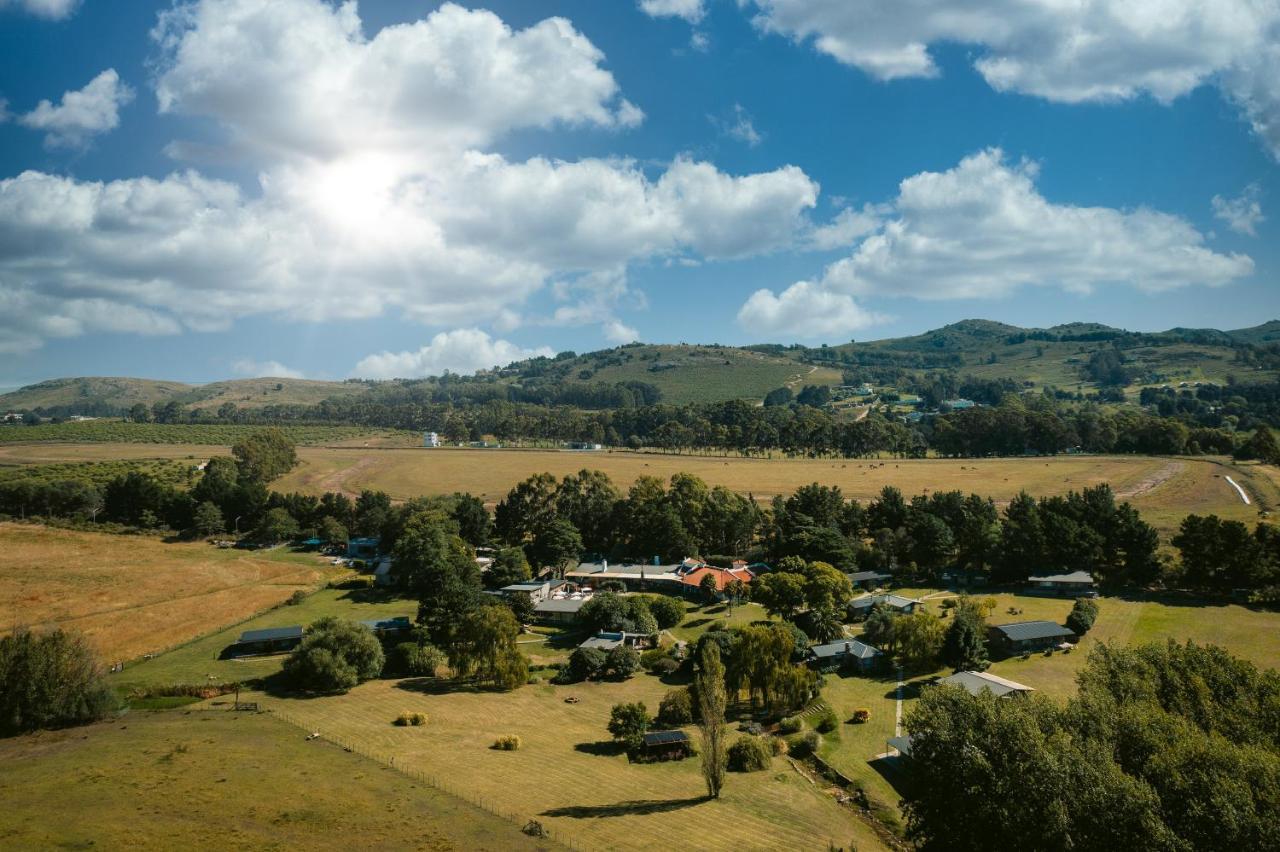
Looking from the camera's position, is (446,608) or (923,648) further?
(446,608)

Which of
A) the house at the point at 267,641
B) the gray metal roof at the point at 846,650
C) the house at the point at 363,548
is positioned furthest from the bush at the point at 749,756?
the house at the point at 363,548

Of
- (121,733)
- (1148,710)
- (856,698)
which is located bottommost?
(856,698)

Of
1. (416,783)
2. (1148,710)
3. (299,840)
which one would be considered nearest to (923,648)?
(1148,710)

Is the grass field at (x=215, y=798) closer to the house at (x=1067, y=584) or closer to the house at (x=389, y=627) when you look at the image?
the house at (x=389, y=627)

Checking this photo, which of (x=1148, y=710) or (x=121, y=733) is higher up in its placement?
(x=1148, y=710)

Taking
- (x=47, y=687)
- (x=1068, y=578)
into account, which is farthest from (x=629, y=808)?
(x=1068, y=578)

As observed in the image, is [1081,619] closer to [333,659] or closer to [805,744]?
[805,744]

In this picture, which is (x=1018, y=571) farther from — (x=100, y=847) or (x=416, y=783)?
(x=100, y=847)
